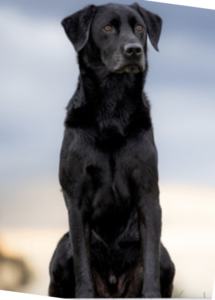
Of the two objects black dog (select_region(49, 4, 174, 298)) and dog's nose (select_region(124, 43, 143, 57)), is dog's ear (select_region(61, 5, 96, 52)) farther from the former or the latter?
dog's nose (select_region(124, 43, 143, 57))

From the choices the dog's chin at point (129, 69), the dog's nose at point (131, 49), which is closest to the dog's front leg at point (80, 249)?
the dog's chin at point (129, 69)

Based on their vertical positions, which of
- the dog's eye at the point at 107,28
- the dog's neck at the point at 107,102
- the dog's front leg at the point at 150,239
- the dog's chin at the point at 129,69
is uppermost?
the dog's eye at the point at 107,28

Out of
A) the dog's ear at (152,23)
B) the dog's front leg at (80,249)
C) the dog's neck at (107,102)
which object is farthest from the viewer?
the dog's ear at (152,23)

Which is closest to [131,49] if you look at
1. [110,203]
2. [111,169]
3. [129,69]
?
[129,69]

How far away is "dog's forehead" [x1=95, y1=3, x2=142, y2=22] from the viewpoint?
3.89 m

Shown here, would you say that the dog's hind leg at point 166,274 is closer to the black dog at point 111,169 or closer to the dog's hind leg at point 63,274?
the black dog at point 111,169

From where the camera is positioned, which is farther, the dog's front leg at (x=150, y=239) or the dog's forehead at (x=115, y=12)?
the dog's forehead at (x=115, y=12)

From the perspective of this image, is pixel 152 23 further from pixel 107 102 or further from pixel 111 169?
pixel 111 169

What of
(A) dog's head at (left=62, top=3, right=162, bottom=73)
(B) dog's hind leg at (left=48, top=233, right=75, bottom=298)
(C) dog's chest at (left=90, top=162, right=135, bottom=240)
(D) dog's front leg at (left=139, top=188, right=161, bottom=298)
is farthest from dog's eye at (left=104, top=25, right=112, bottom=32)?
(B) dog's hind leg at (left=48, top=233, right=75, bottom=298)

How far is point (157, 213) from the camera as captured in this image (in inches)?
148

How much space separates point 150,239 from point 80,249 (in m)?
0.44

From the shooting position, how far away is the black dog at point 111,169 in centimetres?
375

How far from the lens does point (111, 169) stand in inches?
148

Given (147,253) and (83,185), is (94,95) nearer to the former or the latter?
(83,185)
